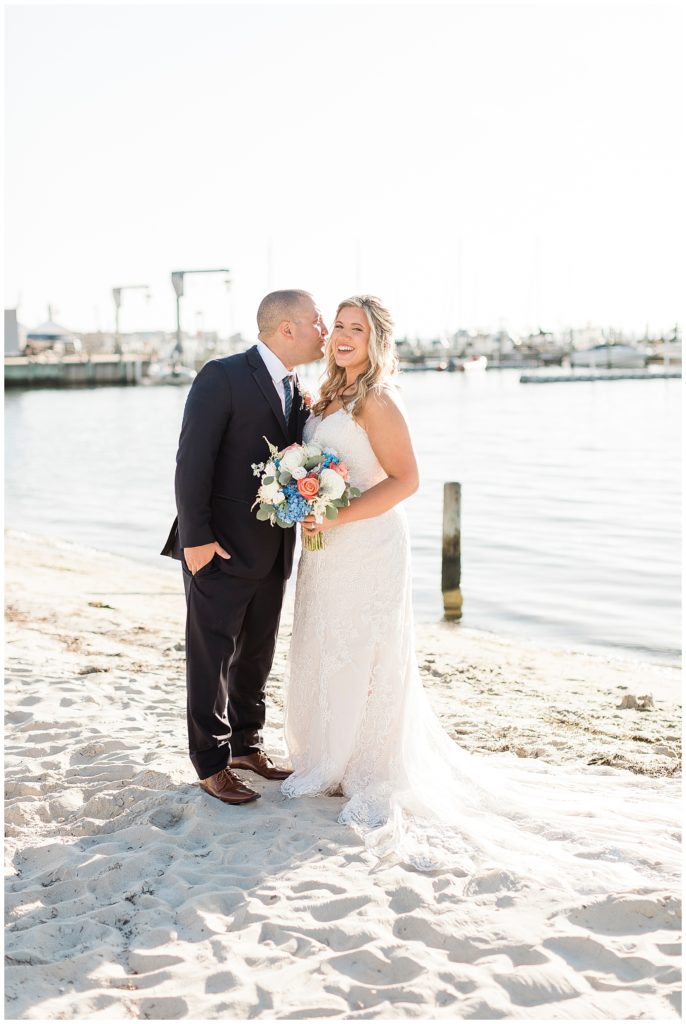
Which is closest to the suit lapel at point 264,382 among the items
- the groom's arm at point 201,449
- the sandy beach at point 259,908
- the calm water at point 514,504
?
the groom's arm at point 201,449

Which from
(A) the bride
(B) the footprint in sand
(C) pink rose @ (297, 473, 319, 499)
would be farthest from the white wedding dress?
(B) the footprint in sand

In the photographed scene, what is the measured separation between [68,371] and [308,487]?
68697 mm

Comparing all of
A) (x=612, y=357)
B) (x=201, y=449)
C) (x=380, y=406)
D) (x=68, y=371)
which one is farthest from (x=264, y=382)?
(x=612, y=357)

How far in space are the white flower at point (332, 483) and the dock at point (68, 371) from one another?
214 feet

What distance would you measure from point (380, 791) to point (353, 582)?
94 centimetres

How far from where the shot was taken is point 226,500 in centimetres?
457

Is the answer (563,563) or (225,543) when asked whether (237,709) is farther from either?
(563,563)

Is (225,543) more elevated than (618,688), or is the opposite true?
(225,543)

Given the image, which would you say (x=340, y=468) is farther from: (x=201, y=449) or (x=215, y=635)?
(x=215, y=635)

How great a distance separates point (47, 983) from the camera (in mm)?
3215

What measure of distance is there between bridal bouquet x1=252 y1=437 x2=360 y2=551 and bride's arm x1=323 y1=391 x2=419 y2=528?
0.41 ft

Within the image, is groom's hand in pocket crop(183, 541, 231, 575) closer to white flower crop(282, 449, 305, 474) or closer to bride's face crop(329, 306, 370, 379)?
white flower crop(282, 449, 305, 474)

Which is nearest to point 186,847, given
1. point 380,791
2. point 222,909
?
point 222,909

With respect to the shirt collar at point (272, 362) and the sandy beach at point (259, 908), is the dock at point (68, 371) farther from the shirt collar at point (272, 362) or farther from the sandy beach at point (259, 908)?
the shirt collar at point (272, 362)
